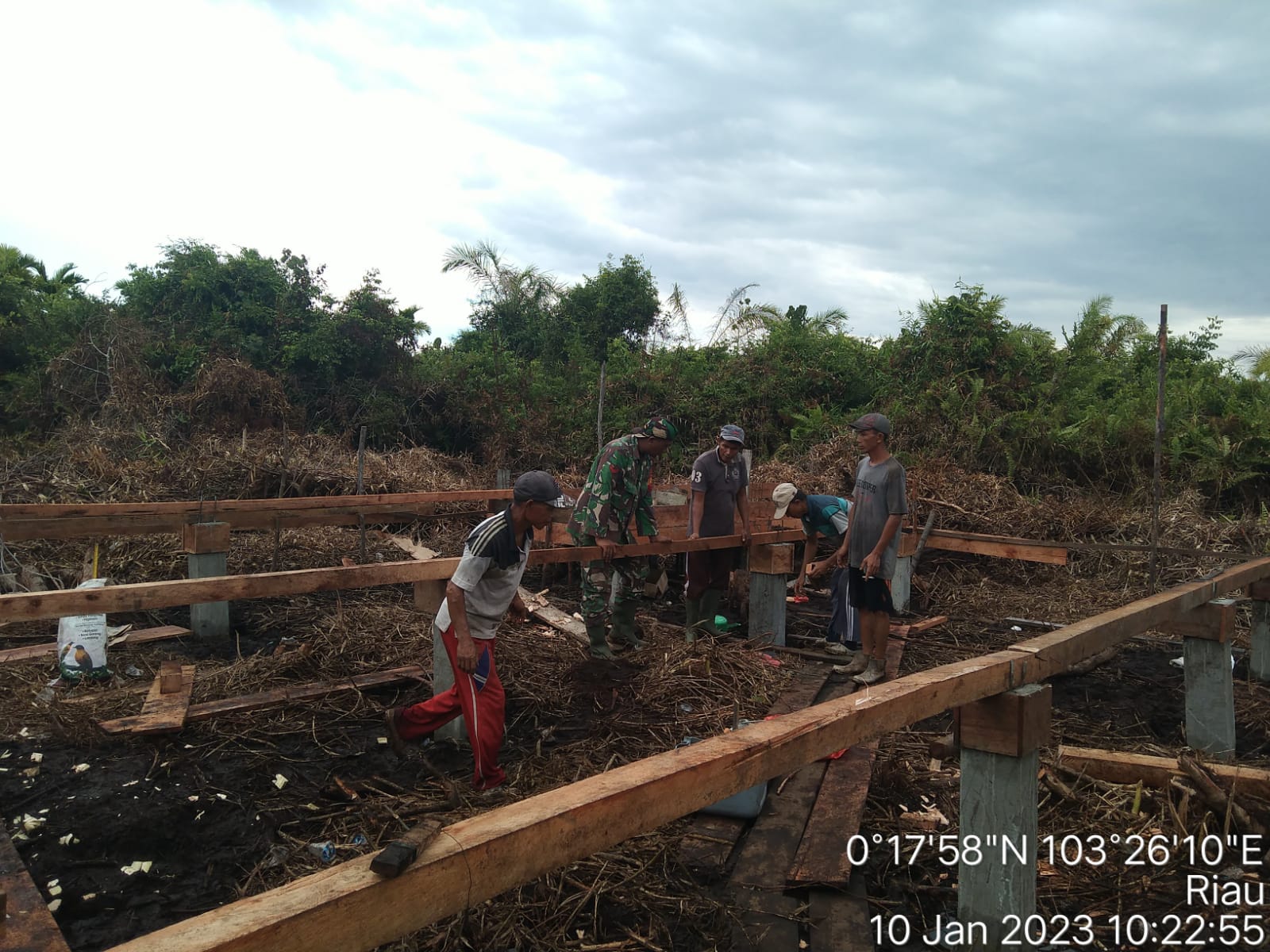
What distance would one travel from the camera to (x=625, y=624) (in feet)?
21.4

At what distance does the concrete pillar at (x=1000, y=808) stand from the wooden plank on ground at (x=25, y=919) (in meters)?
2.62

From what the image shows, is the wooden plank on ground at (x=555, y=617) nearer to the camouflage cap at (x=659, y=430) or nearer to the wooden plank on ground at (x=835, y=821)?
the camouflage cap at (x=659, y=430)

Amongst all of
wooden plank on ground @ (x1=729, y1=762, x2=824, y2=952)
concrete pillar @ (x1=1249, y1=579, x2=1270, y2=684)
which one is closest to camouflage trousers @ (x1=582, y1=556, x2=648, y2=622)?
wooden plank on ground @ (x1=729, y1=762, x2=824, y2=952)

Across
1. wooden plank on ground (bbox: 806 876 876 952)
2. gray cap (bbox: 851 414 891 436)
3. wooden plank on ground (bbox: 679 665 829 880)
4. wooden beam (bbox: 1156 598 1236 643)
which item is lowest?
wooden plank on ground (bbox: 806 876 876 952)

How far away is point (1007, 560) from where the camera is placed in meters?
9.94

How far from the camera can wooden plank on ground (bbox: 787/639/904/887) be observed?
329 cm

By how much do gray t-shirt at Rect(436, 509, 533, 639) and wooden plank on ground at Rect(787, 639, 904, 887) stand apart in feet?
5.78

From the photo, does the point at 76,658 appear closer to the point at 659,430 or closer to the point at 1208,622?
the point at 659,430

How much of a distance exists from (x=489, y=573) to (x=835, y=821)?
6.46ft

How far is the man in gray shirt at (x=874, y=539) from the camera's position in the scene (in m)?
5.53

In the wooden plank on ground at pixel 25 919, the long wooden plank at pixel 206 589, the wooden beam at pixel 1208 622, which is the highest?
the long wooden plank at pixel 206 589

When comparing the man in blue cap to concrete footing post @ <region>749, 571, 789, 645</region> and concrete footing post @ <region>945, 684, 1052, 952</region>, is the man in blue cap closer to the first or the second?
concrete footing post @ <region>749, 571, 789, 645</region>

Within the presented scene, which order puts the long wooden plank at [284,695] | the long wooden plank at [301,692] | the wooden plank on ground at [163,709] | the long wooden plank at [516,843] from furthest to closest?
the long wooden plank at [301,692] < the long wooden plank at [284,695] < the wooden plank on ground at [163,709] < the long wooden plank at [516,843]

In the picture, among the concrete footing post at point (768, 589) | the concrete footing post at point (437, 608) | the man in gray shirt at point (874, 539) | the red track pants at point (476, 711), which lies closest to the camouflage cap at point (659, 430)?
the concrete footing post at point (768, 589)
